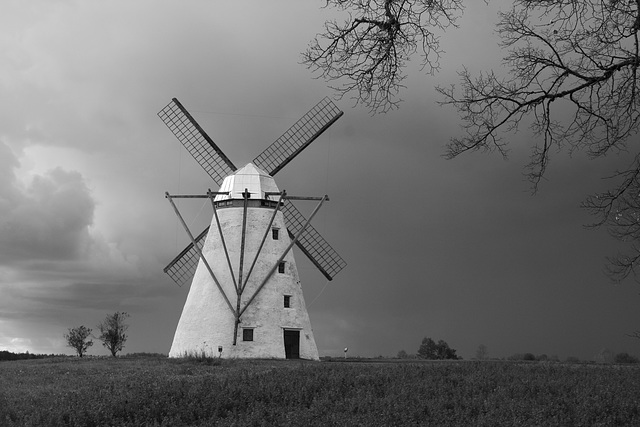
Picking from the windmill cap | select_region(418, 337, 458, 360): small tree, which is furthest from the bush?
the windmill cap

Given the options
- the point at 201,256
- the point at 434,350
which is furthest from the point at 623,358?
the point at 201,256

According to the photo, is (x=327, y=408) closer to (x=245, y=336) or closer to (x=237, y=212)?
(x=245, y=336)

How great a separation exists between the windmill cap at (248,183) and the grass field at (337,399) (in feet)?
63.9

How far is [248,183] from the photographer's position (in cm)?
4297

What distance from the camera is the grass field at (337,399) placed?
657 inches

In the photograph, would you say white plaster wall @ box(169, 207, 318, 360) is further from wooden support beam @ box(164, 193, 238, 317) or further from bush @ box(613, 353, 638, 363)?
bush @ box(613, 353, 638, 363)

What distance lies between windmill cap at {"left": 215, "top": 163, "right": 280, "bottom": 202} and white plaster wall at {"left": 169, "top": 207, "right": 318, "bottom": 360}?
90 centimetres

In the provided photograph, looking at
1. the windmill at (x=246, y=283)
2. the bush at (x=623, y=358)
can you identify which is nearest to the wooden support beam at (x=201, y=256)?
the windmill at (x=246, y=283)

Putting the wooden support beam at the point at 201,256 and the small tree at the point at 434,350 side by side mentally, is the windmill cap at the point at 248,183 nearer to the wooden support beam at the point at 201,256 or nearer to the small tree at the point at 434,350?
the wooden support beam at the point at 201,256

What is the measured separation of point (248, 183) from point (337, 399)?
24900mm

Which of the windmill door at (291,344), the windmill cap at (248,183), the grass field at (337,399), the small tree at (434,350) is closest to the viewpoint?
the grass field at (337,399)

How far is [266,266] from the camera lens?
41.2 m

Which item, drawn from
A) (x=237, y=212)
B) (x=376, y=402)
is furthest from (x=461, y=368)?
(x=237, y=212)

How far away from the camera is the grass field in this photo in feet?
54.7
